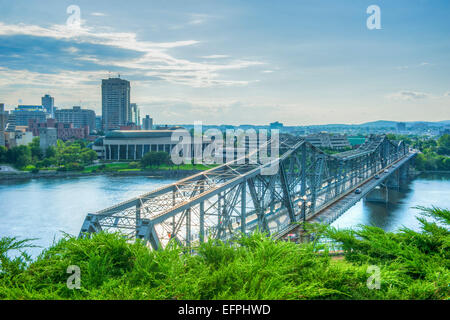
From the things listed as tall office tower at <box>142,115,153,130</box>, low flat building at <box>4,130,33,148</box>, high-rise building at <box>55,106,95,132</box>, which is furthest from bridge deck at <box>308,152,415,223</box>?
tall office tower at <box>142,115,153,130</box>

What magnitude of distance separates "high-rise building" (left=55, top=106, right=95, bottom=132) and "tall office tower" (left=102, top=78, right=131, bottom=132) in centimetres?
685

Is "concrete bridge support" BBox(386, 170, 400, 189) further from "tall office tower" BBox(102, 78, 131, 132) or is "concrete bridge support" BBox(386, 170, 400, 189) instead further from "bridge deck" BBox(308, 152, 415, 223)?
"tall office tower" BBox(102, 78, 131, 132)

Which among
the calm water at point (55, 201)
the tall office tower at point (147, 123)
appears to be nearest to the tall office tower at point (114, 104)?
the tall office tower at point (147, 123)

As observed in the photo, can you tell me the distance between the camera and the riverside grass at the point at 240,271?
11.7 ft

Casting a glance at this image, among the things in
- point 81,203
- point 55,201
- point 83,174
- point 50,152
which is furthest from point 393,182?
point 50,152

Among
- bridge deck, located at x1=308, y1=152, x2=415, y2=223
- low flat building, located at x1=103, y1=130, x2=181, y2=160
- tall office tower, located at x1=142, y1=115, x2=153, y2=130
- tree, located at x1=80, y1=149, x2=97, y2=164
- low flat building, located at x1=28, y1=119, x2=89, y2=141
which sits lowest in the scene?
bridge deck, located at x1=308, y1=152, x2=415, y2=223

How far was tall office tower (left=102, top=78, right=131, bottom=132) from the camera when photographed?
102m

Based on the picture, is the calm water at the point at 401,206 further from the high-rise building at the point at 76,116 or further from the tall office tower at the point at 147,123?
the tall office tower at the point at 147,123

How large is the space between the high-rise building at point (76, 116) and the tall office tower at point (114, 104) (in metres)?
6.85

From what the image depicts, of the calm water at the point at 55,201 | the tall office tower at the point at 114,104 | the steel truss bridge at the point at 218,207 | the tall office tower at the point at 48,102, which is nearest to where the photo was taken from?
the steel truss bridge at the point at 218,207

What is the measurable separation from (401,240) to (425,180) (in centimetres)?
4996

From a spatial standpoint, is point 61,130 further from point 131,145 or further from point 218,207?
point 218,207

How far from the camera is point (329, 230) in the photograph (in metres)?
5.64
